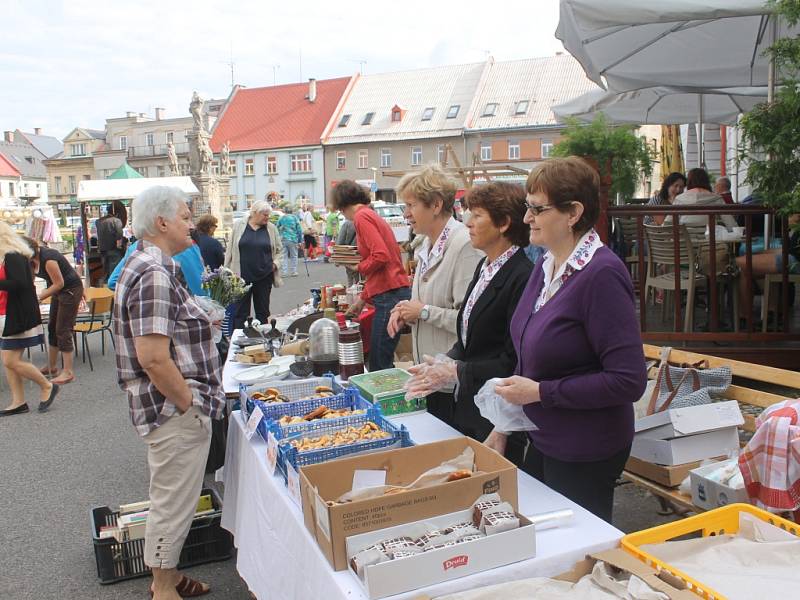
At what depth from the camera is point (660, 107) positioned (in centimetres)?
980

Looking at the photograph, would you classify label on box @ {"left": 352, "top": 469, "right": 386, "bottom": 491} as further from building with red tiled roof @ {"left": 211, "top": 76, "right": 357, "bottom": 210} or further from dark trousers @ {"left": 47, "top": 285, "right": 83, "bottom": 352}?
building with red tiled roof @ {"left": 211, "top": 76, "right": 357, "bottom": 210}

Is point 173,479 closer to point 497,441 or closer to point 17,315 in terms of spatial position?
point 497,441

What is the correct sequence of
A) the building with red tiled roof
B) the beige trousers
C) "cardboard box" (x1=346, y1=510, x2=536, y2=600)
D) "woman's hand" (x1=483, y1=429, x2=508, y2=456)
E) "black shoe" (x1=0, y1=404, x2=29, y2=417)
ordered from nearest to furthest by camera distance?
"cardboard box" (x1=346, y1=510, x2=536, y2=600) < "woman's hand" (x1=483, y1=429, x2=508, y2=456) < the beige trousers < "black shoe" (x1=0, y1=404, x2=29, y2=417) < the building with red tiled roof

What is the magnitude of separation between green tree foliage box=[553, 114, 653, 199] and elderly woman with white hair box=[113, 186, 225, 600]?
9959 millimetres

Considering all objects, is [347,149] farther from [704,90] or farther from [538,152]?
[704,90]

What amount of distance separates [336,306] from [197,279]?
4.14ft

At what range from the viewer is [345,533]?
1.72 metres

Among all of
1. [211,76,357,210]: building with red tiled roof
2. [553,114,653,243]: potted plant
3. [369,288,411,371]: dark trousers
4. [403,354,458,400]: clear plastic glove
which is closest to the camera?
[403,354,458,400]: clear plastic glove

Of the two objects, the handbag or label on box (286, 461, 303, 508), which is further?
the handbag

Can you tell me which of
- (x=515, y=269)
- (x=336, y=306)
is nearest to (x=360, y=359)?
(x=515, y=269)

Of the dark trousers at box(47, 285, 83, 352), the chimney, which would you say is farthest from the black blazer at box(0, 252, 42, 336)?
the chimney

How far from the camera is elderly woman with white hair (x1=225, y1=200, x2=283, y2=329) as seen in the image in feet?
26.4

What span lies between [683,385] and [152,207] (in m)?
2.77

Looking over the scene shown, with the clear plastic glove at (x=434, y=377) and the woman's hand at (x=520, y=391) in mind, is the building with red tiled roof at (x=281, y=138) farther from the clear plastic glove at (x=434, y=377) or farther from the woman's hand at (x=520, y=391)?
the woman's hand at (x=520, y=391)
